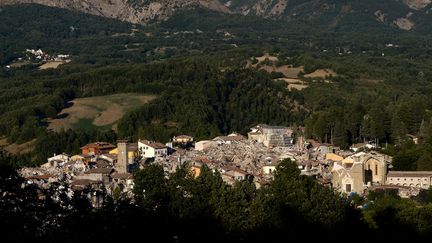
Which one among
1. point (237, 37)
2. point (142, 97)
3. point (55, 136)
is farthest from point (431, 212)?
point (237, 37)

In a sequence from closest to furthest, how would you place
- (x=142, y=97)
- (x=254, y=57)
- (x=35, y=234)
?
(x=35, y=234) < (x=142, y=97) < (x=254, y=57)

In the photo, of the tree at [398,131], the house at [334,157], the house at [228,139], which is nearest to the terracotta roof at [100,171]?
the house at [334,157]

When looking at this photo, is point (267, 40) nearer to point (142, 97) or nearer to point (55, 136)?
point (142, 97)

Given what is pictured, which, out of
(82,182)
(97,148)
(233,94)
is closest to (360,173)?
(82,182)

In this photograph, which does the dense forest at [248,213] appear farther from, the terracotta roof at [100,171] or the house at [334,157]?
the house at [334,157]

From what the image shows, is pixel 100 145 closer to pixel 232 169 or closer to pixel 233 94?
pixel 232 169

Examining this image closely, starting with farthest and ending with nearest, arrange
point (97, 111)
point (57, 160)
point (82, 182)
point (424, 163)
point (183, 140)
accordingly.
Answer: point (97, 111) < point (183, 140) < point (57, 160) < point (424, 163) < point (82, 182)
